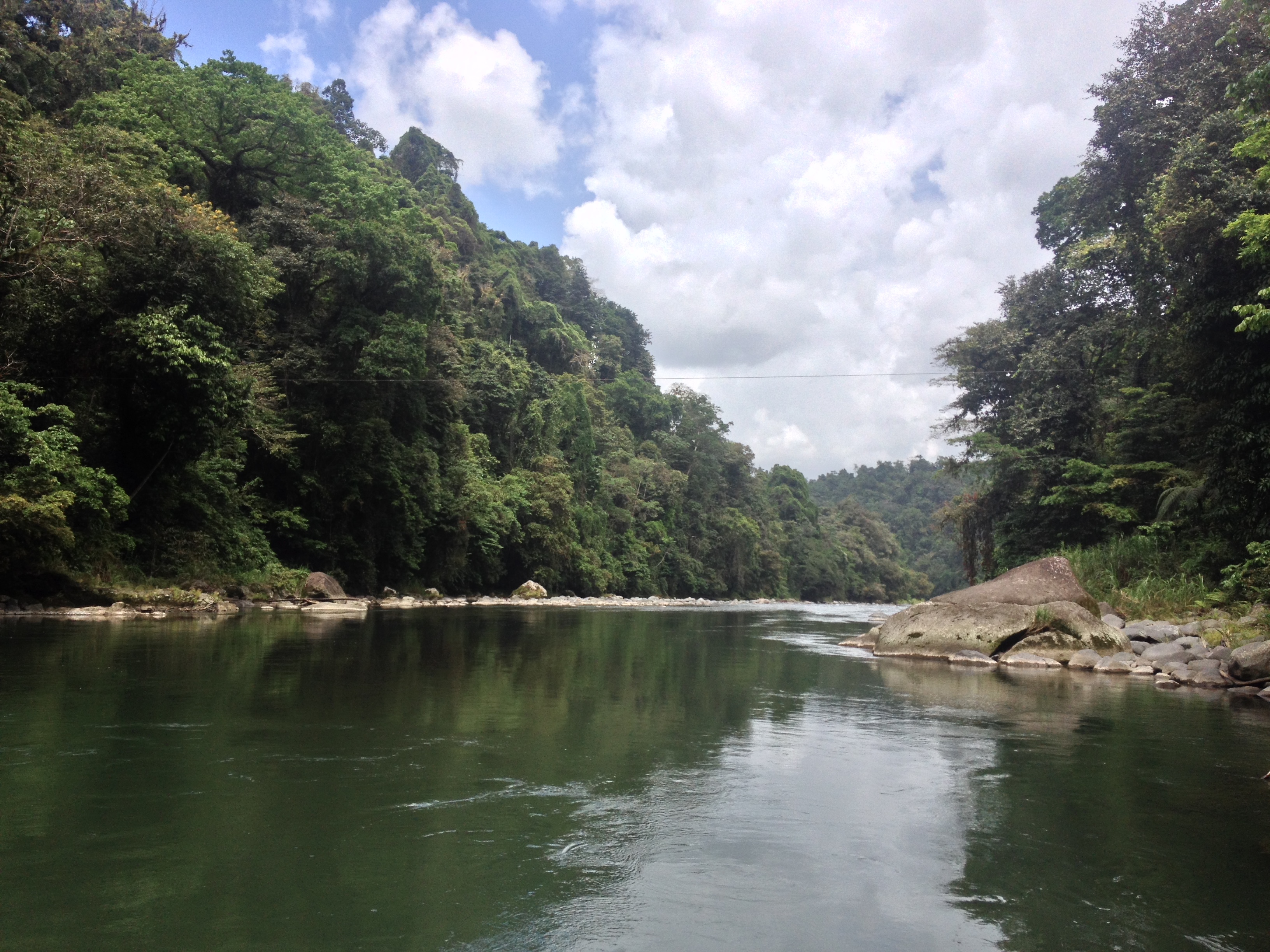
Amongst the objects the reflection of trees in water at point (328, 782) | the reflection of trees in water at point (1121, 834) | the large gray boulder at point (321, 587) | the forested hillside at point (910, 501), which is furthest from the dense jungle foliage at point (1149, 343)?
the forested hillside at point (910, 501)

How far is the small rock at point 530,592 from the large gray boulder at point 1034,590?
2363 centimetres

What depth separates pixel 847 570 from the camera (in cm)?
8338

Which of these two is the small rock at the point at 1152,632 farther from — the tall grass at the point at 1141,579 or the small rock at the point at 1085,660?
the small rock at the point at 1085,660

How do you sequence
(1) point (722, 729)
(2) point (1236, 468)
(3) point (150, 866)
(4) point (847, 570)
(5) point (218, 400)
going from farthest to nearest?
(4) point (847, 570)
(5) point (218, 400)
(2) point (1236, 468)
(1) point (722, 729)
(3) point (150, 866)

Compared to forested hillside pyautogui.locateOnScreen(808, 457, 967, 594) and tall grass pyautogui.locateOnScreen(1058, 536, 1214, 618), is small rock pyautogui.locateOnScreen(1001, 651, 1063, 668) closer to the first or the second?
tall grass pyautogui.locateOnScreen(1058, 536, 1214, 618)

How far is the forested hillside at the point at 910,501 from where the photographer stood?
9500cm

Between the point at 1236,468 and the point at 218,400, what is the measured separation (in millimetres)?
20313

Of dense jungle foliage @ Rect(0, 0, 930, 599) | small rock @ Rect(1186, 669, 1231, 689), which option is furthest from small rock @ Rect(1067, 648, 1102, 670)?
dense jungle foliage @ Rect(0, 0, 930, 599)

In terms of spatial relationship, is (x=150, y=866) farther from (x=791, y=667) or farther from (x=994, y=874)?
(x=791, y=667)

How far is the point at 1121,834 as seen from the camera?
465 cm

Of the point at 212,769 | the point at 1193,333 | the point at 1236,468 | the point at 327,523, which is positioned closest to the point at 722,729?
the point at 212,769

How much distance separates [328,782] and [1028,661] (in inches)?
494

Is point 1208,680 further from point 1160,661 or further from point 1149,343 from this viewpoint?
point 1149,343

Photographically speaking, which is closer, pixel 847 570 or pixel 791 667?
pixel 791 667
